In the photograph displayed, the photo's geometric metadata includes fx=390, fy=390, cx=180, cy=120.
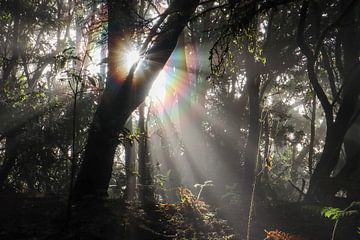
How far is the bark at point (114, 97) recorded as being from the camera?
19.6 feet

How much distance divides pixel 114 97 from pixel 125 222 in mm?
2072

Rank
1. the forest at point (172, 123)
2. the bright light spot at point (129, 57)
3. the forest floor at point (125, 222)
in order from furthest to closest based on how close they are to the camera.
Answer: the bright light spot at point (129, 57), the forest at point (172, 123), the forest floor at point (125, 222)

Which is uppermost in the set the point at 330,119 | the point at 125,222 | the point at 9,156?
the point at 330,119

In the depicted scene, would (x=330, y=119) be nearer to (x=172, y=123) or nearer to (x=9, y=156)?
(x=172, y=123)

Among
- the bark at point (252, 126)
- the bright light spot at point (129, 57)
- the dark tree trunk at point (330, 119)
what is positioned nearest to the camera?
the bright light spot at point (129, 57)

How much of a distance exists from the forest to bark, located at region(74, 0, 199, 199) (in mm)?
17

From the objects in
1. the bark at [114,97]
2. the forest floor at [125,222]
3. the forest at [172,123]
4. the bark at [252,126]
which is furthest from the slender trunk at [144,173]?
the forest floor at [125,222]

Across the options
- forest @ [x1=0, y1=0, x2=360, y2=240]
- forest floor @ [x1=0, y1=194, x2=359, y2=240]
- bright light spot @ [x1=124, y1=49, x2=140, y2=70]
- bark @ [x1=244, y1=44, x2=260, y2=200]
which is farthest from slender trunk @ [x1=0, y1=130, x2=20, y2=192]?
bark @ [x1=244, y1=44, x2=260, y2=200]

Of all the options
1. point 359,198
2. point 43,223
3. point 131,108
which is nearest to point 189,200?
point 131,108

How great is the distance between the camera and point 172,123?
1494cm

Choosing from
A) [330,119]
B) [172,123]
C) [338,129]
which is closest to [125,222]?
[330,119]

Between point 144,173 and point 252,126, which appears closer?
point 252,126

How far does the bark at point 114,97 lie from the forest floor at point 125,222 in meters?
0.48

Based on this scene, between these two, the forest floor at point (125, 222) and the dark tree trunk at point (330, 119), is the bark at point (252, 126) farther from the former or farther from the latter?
the forest floor at point (125, 222)
